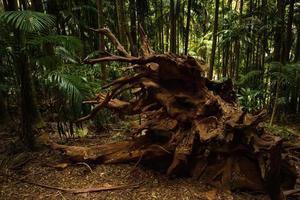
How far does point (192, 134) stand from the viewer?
416 cm

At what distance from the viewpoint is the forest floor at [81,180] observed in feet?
12.6

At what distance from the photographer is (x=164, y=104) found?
450 centimetres

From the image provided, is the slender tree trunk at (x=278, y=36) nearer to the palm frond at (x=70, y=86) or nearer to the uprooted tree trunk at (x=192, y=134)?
the uprooted tree trunk at (x=192, y=134)

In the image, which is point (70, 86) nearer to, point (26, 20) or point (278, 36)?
point (26, 20)

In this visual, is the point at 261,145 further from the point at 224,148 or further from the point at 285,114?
the point at 285,114

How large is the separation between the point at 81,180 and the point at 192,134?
157 centimetres

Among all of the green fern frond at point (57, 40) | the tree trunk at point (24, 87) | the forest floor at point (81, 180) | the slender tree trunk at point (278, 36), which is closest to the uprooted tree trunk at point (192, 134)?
the forest floor at point (81, 180)

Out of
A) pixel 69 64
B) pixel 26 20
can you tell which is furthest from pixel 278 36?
pixel 26 20

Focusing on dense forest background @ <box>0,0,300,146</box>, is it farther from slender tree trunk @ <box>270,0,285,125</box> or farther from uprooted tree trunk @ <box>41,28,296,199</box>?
uprooted tree trunk @ <box>41,28,296,199</box>

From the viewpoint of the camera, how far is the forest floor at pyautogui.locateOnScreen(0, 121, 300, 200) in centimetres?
385

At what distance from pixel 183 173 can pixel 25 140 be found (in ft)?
8.06

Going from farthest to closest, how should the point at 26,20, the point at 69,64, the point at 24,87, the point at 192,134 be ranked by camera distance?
the point at 69,64
the point at 24,87
the point at 192,134
the point at 26,20

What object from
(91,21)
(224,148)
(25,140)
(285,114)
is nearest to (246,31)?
(285,114)

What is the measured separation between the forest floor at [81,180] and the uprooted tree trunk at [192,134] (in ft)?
Answer: 0.46
